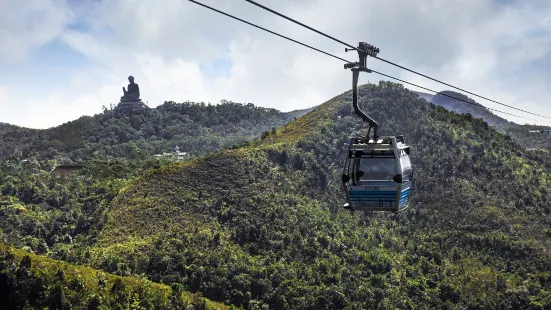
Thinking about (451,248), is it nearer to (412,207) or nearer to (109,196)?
(412,207)

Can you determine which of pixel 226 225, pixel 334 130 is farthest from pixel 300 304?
pixel 334 130

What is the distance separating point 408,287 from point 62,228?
158 feet

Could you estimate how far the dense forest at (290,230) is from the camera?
68812mm

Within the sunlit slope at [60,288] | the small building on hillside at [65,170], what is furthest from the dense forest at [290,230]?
the small building on hillside at [65,170]

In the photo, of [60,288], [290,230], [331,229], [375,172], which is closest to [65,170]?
[290,230]

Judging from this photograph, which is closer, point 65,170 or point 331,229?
point 331,229

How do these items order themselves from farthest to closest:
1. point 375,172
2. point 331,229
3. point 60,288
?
point 331,229, point 60,288, point 375,172

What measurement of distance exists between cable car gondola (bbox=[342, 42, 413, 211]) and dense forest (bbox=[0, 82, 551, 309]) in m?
38.8

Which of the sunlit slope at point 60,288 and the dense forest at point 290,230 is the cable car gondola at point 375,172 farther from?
the dense forest at point 290,230

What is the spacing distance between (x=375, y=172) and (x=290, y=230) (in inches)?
2421

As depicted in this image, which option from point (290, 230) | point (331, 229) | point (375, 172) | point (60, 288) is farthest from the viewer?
point (331, 229)

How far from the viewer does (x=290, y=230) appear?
82.6m

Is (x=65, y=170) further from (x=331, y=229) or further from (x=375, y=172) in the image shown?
(x=375, y=172)

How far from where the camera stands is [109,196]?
286 ft
